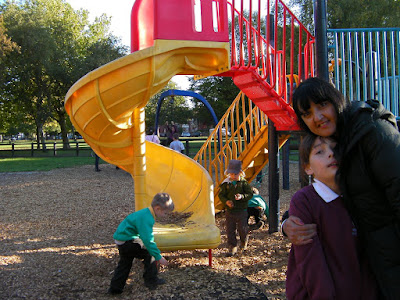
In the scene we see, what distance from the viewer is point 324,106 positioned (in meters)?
1.56

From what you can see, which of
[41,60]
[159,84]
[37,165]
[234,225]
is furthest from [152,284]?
[41,60]

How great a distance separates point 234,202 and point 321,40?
2.29 metres

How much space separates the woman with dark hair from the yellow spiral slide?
2.65 metres

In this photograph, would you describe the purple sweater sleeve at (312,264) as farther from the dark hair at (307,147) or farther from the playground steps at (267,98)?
the playground steps at (267,98)

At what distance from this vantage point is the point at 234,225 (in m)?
4.89

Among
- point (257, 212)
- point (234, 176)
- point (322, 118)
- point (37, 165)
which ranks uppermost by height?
point (322, 118)

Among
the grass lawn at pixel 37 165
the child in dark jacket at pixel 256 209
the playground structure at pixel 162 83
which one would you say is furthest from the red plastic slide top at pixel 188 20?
the grass lawn at pixel 37 165

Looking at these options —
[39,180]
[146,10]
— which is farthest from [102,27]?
[146,10]

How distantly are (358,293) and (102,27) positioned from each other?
41.4m

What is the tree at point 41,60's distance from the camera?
26766 mm

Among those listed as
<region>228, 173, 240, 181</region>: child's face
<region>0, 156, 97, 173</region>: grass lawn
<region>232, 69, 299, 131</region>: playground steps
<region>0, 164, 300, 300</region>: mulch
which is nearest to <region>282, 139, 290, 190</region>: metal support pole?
<region>0, 164, 300, 300</region>: mulch

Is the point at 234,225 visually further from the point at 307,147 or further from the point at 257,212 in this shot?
the point at 307,147

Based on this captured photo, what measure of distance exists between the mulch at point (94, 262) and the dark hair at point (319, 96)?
235 centimetres

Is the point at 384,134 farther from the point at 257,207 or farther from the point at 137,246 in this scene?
the point at 257,207
